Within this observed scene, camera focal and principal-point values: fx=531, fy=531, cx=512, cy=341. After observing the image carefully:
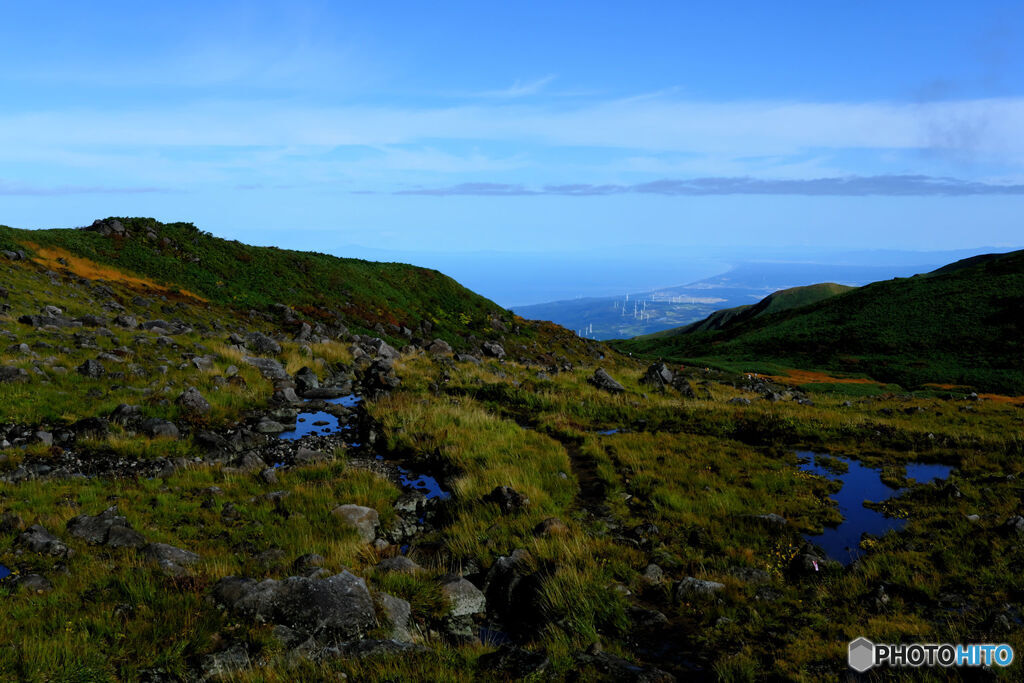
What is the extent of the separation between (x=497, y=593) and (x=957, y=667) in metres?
5.98

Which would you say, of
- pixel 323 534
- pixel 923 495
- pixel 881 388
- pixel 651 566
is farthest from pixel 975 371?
pixel 323 534

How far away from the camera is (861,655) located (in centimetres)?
660

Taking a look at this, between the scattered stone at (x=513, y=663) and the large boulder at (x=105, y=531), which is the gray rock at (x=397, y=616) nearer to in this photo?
the scattered stone at (x=513, y=663)

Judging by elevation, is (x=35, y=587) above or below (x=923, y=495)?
above

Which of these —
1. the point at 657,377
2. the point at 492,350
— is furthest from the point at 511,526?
the point at 492,350

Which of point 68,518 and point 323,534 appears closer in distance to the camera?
point 68,518

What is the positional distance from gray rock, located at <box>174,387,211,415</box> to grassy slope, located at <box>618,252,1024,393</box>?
69.1 m

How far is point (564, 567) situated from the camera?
28.2ft

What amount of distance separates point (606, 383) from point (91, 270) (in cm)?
3632

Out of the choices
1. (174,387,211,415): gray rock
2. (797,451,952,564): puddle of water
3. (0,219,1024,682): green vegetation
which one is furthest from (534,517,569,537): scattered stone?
(174,387,211,415): gray rock

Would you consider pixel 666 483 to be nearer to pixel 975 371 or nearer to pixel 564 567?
pixel 564 567

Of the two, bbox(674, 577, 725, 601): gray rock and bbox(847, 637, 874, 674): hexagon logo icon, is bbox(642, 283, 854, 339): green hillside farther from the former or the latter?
bbox(847, 637, 874, 674): hexagon logo icon

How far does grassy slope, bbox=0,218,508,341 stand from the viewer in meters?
41.8

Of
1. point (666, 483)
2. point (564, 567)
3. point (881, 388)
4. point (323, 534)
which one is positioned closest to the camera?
point (564, 567)
